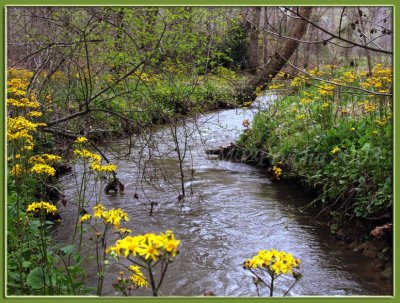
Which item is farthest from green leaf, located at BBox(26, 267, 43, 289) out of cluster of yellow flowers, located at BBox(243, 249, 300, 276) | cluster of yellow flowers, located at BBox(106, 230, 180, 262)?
cluster of yellow flowers, located at BBox(243, 249, 300, 276)

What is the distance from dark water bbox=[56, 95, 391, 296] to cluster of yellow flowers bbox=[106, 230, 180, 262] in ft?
5.34

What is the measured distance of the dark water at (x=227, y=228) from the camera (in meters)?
3.67

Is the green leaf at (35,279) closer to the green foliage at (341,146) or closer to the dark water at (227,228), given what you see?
the dark water at (227,228)

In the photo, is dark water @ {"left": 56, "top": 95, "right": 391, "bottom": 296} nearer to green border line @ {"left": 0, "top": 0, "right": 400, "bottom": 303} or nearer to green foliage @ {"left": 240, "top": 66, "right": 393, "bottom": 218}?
green foliage @ {"left": 240, "top": 66, "right": 393, "bottom": 218}

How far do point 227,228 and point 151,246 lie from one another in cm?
319

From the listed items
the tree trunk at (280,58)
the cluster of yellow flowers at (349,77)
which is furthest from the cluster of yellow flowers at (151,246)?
the tree trunk at (280,58)

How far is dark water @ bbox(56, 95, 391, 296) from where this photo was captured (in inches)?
144

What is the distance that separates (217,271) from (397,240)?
1.77 meters

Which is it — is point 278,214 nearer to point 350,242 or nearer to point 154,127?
point 350,242

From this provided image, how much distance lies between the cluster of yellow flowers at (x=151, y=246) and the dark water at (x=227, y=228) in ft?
5.34

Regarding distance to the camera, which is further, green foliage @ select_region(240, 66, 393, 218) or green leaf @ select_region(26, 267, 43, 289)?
green foliage @ select_region(240, 66, 393, 218)

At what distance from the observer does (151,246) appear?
168cm

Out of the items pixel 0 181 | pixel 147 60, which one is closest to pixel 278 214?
pixel 147 60

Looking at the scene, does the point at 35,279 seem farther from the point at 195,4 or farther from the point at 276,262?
the point at 195,4
